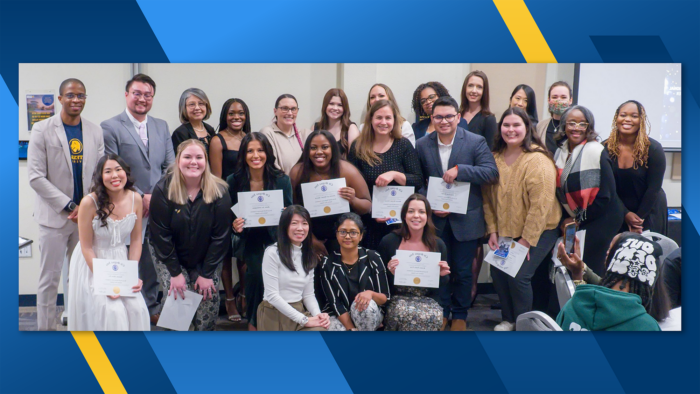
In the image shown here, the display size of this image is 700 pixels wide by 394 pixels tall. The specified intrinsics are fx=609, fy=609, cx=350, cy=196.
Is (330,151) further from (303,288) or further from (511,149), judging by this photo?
(511,149)

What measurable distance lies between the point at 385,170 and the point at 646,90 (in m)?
1.35

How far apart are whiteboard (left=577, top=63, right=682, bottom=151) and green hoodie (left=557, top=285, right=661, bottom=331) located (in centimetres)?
86

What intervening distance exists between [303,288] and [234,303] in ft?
1.37

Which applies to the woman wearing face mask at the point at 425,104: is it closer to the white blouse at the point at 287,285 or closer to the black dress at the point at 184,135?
the white blouse at the point at 287,285

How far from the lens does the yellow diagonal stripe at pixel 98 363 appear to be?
9.94 ft

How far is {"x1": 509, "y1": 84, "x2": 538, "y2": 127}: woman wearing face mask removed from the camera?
3.08m

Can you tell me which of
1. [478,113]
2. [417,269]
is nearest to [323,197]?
[417,269]

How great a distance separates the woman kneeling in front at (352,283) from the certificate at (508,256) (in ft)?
2.01

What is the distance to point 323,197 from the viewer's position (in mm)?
3098

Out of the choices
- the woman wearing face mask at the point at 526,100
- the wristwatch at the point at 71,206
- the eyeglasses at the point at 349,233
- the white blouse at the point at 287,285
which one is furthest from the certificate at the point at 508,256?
the wristwatch at the point at 71,206

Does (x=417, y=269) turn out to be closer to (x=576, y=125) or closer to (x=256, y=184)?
(x=256, y=184)

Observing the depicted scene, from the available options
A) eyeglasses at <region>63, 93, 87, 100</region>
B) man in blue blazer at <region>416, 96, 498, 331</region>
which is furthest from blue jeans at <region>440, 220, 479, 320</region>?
eyeglasses at <region>63, 93, 87, 100</region>

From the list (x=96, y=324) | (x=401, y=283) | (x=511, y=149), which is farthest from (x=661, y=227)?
(x=96, y=324)

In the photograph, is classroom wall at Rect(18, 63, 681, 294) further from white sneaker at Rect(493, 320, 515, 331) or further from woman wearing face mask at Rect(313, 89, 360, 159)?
white sneaker at Rect(493, 320, 515, 331)
